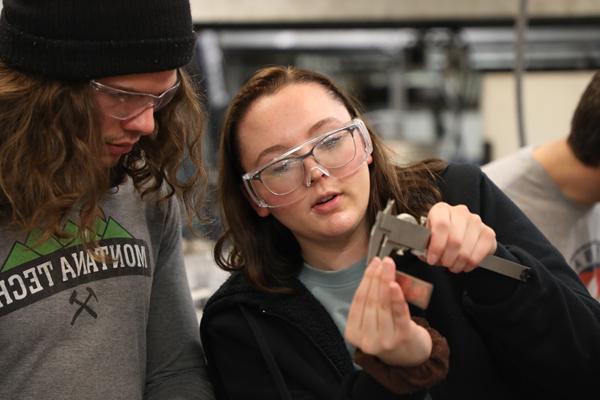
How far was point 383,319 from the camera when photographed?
950 millimetres

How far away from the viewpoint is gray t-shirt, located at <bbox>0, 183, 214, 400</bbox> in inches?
45.5

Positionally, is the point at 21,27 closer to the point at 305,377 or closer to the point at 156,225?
the point at 156,225

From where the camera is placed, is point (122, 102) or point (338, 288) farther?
point (338, 288)

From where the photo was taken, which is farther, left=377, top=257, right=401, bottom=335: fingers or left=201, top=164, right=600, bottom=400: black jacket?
left=201, top=164, right=600, bottom=400: black jacket

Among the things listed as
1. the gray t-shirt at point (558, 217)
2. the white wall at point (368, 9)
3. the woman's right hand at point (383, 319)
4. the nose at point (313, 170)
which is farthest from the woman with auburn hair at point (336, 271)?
the white wall at point (368, 9)

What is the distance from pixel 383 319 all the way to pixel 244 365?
0.51 meters

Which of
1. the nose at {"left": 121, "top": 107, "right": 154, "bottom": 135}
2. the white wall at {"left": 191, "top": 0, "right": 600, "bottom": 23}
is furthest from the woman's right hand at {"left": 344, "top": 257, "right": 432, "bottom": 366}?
the white wall at {"left": 191, "top": 0, "right": 600, "bottom": 23}

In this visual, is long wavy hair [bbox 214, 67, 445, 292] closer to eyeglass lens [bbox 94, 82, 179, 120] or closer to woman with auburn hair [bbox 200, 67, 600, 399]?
woman with auburn hair [bbox 200, 67, 600, 399]

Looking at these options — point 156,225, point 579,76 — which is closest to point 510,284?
point 156,225

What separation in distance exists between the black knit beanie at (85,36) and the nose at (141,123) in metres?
0.08

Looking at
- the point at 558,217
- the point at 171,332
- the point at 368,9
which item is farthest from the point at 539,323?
the point at 368,9

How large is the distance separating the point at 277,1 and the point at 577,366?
280 cm

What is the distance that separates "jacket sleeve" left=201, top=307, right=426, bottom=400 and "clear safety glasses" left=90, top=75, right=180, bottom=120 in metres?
0.44

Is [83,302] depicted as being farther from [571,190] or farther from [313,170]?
[571,190]
